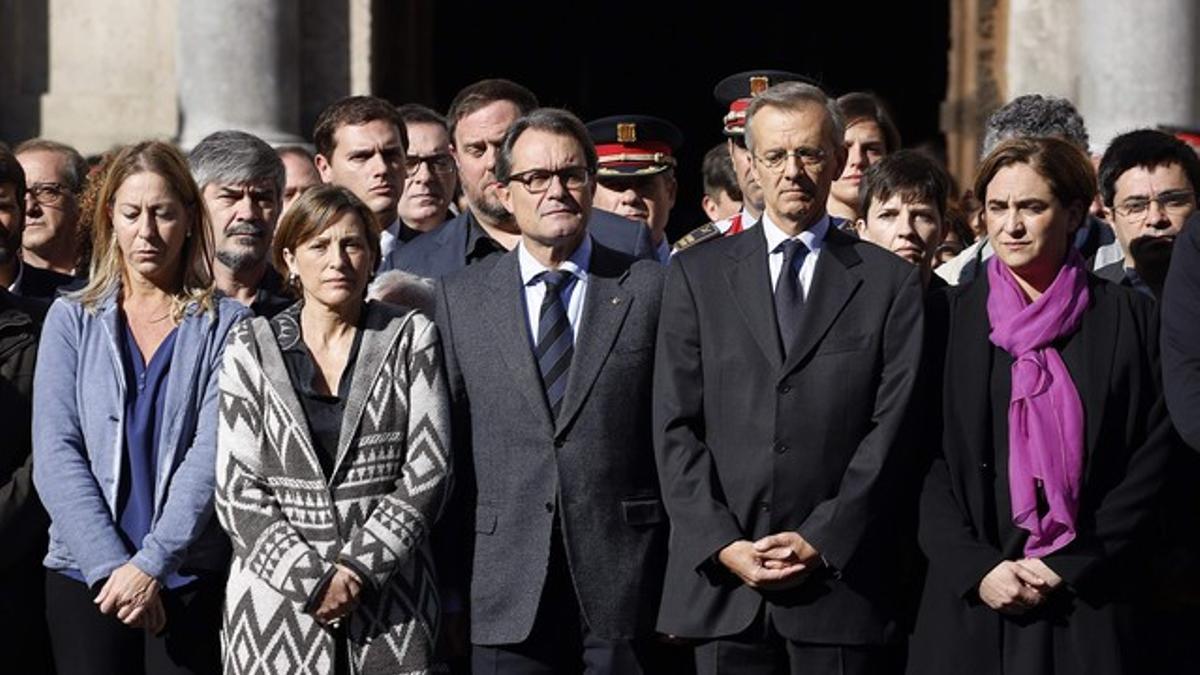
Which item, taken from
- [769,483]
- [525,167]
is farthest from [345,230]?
[769,483]

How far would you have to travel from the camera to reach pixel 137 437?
621 centimetres

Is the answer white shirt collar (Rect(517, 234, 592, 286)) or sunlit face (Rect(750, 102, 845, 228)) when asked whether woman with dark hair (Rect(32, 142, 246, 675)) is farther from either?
sunlit face (Rect(750, 102, 845, 228))

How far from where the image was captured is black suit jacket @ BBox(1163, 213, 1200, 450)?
578 cm

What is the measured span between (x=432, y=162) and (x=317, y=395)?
2.30m

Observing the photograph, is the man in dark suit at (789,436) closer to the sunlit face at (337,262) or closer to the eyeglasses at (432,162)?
the sunlit face at (337,262)

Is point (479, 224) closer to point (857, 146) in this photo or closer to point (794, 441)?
point (857, 146)

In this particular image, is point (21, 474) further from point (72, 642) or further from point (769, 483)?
point (769, 483)

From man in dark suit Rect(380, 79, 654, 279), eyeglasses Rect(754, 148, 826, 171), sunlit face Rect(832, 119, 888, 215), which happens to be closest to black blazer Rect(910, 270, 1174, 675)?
eyeglasses Rect(754, 148, 826, 171)

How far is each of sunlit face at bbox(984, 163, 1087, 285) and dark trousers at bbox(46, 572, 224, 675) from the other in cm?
220

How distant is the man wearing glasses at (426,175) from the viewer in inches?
318

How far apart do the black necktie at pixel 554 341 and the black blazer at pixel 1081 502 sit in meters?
0.92

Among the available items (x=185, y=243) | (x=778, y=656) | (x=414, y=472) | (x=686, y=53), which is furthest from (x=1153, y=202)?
(x=686, y=53)

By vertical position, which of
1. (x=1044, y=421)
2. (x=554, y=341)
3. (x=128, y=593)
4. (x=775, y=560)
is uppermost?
(x=554, y=341)

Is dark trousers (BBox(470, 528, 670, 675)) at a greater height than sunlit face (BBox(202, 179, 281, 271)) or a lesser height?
lesser
